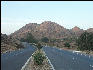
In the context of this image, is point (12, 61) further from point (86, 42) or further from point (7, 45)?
point (7, 45)

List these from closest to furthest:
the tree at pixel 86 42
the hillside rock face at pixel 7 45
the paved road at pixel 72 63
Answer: the paved road at pixel 72 63 < the tree at pixel 86 42 < the hillside rock face at pixel 7 45

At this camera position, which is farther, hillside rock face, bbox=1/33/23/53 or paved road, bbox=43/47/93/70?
hillside rock face, bbox=1/33/23/53

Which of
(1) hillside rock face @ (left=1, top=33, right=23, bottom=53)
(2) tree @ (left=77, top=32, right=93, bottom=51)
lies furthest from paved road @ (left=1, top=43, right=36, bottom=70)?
(1) hillside rock face @ (left=1, top=33, right=23, bottom=53)

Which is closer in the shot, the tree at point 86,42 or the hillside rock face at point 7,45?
the tree at point 86,42

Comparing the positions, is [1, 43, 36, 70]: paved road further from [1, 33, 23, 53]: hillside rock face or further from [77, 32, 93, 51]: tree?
[1, 33, 23, 53]: hillside rock face

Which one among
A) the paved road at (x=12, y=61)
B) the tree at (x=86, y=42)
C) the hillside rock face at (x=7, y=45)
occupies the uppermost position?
the paved road at (x=12, y=61)

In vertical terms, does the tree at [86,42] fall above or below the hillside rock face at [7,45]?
above

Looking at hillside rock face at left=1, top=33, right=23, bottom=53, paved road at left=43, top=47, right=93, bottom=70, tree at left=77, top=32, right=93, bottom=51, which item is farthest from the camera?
hillside rock face at left=1, top=33, right=23, bottom=53

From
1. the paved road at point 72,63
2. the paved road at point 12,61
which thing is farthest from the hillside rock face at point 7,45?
the paved road at point 72,63

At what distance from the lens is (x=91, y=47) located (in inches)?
3196

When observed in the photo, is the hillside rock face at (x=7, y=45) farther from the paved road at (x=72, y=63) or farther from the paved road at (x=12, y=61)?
the paved road at (x=72, y=63)

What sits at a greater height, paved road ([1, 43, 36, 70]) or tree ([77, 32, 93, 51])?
paved road ([1, 43, 36, 70])

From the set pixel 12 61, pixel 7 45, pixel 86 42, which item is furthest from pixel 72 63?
pixel 7 45

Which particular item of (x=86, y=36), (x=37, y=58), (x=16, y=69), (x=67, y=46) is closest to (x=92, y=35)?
(x=86, y=36)
